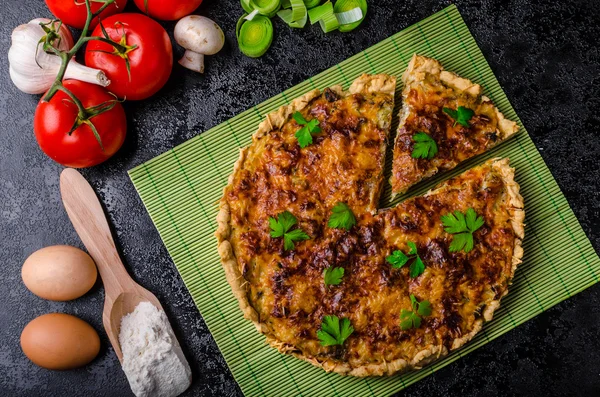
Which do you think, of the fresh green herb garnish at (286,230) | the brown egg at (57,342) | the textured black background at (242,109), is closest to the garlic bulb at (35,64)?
the textured black background at (242,109)

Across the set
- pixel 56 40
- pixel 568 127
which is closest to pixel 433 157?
pixel 568 127

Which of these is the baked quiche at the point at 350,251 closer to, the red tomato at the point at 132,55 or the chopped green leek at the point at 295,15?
the chopped green leek at the point at 295,15

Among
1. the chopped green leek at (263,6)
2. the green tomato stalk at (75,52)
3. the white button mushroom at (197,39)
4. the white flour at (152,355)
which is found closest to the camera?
the green tomato stalk at (75,52)

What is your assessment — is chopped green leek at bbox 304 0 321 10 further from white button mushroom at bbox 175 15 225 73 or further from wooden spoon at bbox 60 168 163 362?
wooden spoon at bbox 60 168 163 362

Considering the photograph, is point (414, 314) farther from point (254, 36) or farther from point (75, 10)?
point (75, 10)

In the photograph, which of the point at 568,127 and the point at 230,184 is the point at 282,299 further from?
the point at 568,127
